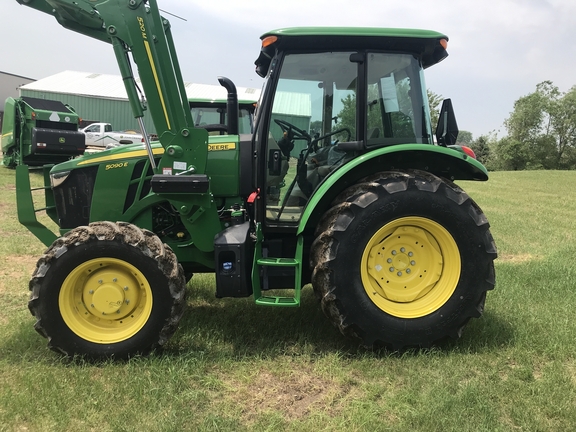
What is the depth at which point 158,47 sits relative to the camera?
122 inches

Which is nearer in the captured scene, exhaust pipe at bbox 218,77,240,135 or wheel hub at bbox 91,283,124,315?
wheel hub at bbox 91,283,124,315

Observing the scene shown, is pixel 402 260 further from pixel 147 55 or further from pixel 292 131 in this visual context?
pixel 147 55

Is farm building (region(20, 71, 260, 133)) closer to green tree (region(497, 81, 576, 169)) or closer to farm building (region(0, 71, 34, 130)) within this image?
farm building (region(0, 71, 34, 130))

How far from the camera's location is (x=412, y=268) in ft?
10.6

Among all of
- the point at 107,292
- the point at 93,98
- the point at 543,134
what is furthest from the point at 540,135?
the point at 107,292

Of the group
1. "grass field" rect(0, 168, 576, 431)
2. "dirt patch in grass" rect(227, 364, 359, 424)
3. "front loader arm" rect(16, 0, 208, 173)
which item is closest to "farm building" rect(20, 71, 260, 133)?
"front loader arm" rect(16, 0, 208, 173)

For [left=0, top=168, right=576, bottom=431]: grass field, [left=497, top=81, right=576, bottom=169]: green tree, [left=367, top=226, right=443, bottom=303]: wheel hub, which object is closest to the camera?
[left=0, top=168, right=576, bottom=431]: grass field

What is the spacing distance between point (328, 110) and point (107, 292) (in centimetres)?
209

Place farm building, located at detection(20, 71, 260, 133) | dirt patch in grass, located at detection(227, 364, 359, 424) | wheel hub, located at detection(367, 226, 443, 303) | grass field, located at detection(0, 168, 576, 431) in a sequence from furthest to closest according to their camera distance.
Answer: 1. farm building, located at detection(20, 71, 260, 133)
2. wheel hub, located at detection(367, 226, 443, 303)
3. dirt patch in grass, located at detection(227, 364, 359, 424)
4. grass field, located at detection(0, 168, 576, 431)

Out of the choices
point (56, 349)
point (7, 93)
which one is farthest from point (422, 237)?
point (7, 93)

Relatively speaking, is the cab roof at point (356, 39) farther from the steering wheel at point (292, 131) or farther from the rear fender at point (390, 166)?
the rear fender at point (390, 166)

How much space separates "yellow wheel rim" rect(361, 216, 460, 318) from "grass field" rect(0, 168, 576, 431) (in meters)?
0.36

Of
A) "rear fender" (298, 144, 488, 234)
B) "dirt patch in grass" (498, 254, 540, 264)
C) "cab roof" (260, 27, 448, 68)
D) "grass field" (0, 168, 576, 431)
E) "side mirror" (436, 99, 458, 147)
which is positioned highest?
"cab roof" (260, 27, 448, 68)

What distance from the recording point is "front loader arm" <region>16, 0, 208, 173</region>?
9.77 feet
